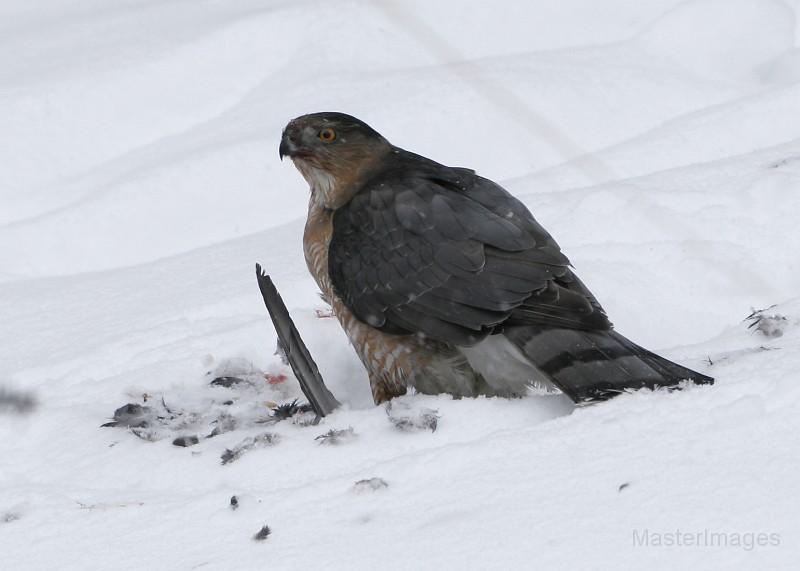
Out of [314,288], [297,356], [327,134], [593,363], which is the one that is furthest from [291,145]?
[593,363]

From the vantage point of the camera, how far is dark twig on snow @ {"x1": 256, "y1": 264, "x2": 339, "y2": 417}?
12.2 feet

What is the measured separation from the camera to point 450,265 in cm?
372

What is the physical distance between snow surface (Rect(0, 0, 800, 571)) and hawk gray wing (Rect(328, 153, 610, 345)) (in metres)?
0.30

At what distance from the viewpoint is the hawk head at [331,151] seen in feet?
14.3

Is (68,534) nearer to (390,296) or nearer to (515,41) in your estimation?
(390,296)

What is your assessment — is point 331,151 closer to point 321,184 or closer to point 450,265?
point 321,184

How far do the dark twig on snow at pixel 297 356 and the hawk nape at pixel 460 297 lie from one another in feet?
0.64

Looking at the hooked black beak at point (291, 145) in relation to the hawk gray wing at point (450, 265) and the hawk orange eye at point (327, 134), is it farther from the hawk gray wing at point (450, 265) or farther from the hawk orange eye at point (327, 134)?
the hawk gray wing at point (450, 265)

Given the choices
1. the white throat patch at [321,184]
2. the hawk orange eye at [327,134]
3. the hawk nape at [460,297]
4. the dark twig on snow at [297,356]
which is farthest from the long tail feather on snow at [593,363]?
the hawk orange eye at [327,134]

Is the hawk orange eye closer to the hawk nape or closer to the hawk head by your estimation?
the hawk head

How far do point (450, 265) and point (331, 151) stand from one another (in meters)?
0.86

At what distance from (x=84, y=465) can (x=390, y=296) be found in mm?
1033

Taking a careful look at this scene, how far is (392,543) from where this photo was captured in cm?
255

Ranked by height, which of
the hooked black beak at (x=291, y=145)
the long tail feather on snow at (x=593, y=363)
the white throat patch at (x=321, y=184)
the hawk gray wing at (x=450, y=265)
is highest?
the hooked black beak at (x=291, y=145)
